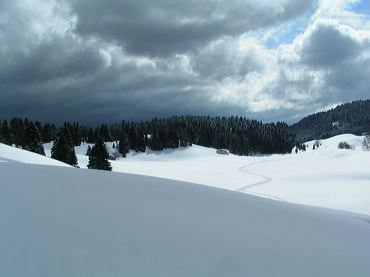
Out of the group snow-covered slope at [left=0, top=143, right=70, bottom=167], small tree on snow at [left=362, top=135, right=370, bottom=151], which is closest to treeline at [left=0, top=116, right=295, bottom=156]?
small tree on snow at [left=362, top=135, right=370, bottom=151]

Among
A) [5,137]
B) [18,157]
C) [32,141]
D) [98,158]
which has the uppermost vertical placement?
[5,137]

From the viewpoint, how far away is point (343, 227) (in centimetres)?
1338

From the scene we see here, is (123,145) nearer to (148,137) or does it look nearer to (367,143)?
(148,137)

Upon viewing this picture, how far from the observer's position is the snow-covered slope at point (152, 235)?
7.07 meters

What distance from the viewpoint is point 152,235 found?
8.73m

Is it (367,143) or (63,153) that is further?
(367,143)

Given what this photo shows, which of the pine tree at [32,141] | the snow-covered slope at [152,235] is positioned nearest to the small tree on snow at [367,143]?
the pine tree at [32,141]

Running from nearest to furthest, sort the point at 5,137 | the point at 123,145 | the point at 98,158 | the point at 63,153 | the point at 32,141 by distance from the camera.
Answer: the point at 98,158 < the point at 63,153 < the point at 32,141 < the point at 5,137 < the point at 123,145

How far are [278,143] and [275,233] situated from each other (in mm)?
192034

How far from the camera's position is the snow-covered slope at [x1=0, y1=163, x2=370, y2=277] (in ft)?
23.2

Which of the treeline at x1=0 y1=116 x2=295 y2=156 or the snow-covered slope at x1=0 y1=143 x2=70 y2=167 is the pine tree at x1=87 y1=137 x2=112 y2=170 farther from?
the treeline at x1=0 y1=116 x2=295 y2=156

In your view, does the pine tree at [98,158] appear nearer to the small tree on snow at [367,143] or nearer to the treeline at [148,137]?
the treeline at [148,137]

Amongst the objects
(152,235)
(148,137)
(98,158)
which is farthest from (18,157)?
(148,137)

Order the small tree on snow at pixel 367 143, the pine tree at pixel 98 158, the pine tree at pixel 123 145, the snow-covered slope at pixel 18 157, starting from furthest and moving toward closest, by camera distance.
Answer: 1. the small tree on snow at pixel 367 143
2. the pine tree at pixel 123 145
3. the pine tree at pixel 98 158
4. the snow-covered slope at pixel 18 157
